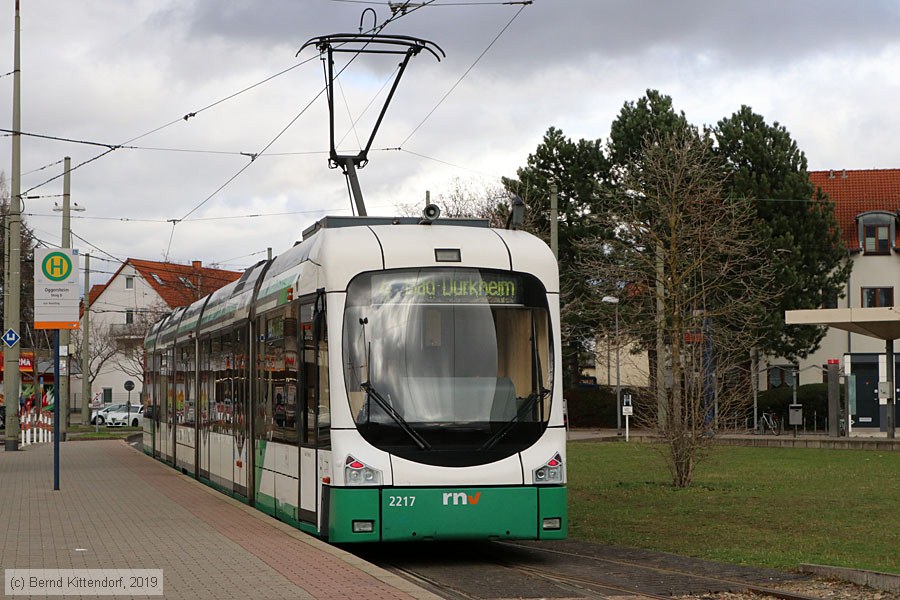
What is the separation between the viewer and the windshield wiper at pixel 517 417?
42.2 ft

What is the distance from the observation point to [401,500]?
1258 cm

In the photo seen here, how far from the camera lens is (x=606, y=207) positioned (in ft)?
186

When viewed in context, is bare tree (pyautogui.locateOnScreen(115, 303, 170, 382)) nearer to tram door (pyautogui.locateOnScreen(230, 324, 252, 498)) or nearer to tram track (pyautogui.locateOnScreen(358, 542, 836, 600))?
tram door (pyautogui.locateOnScreen(230, 324, 252, 498))

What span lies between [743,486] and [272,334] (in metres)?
11.3

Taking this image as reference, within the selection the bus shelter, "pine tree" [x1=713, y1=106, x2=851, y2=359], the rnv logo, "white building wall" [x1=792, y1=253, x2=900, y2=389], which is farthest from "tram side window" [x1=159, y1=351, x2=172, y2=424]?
"white building wall" [x1=792, y1=253, x2=900, y2=389]

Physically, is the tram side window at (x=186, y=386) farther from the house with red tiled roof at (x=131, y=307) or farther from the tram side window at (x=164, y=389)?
the house with red tiled roof at (x=131, y=307)

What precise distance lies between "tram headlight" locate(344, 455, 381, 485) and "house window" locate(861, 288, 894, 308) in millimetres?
56149

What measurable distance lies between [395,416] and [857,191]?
60.5 m

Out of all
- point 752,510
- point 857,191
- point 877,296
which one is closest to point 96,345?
point 857,191

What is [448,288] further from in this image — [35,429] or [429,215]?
[35,429]

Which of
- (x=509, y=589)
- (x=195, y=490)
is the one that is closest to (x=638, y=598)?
(x=509, y=589)

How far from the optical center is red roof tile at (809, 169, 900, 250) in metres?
67.2

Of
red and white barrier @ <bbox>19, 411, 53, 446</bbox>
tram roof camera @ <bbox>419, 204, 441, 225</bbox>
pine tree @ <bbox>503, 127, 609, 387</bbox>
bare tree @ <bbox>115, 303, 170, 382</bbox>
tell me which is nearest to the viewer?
tram roof camera @ <bbox>419, 204, 441, 225</bbox>

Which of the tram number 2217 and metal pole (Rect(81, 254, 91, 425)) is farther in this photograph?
metal pole (Rect(81, 254, 91, 425))
